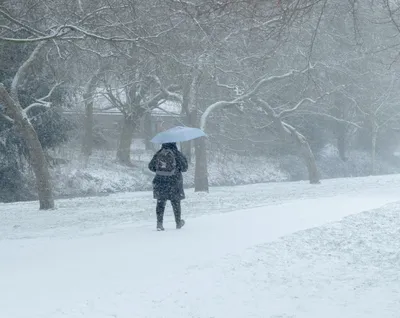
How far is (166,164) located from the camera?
49.5 ft

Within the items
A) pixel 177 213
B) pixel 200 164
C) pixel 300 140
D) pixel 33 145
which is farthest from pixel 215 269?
pixel 300 140

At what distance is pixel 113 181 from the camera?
42.9m

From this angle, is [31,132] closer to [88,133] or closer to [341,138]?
[88,133]

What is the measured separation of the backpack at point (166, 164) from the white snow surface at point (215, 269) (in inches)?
45.3

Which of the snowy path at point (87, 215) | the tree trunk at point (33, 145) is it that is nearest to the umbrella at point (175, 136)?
the snowy path at point (87, 215)

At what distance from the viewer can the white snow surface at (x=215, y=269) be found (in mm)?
9227

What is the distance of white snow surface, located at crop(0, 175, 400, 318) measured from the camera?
30.3 ft

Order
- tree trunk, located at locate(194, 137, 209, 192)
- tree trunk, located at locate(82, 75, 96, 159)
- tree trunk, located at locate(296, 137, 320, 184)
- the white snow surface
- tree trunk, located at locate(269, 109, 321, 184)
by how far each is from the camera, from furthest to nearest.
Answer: tree trunk, located at locate(82, 75, 96, 159)
tree trunk, located at locate(296, 137, 320, 184)
tree trunk, located at locate(269, 109, 321, 184)
tree trunk, located at locate(194, 137, 209, 192)
the white snow surface

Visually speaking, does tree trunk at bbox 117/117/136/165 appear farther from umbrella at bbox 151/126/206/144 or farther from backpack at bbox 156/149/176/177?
backpack at bbox 156/149/176/177

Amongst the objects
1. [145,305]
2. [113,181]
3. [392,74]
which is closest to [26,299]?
[145,305]

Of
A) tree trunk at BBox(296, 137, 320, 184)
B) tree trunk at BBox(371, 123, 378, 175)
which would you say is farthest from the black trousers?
tree trunk at BBox(371, 123, 378, 175)

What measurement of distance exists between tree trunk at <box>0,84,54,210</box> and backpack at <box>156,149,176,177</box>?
383 inches

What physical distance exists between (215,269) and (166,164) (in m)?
4.07

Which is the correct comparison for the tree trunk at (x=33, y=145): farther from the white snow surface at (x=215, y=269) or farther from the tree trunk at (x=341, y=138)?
the tree trunk at (x=341, y=138)
